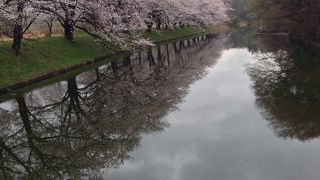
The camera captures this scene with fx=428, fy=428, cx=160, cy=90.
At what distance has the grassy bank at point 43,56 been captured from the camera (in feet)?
113

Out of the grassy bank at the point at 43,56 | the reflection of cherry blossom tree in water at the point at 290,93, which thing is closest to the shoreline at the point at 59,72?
the grassy bank at the point at 43,56

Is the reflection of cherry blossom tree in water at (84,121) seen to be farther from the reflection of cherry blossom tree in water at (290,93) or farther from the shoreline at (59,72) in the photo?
the reflection of cherry blossom tree in water at (290,93)

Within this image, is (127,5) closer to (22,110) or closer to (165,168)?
(22,110)

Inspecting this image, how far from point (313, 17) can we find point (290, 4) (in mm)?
12159

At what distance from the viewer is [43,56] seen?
4100 cm

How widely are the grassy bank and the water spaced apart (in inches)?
107

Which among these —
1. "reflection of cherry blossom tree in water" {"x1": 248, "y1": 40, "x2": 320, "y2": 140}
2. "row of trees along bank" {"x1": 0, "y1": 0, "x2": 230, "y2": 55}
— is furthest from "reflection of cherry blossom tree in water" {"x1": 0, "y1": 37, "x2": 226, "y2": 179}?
"row of trees along bank" {"x1": 0, "y1": 0, "x2": 230, "y2": 55}

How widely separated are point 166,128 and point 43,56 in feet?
71.9

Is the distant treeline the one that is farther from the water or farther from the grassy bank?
the grassy bank

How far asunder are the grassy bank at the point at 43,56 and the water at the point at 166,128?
2.73 meters

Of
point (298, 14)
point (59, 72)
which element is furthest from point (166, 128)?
point (298, 14)

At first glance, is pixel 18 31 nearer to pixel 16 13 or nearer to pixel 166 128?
pixel 16 13

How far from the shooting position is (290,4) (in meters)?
75.1

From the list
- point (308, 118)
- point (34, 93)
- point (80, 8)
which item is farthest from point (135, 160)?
point (80, 8)
